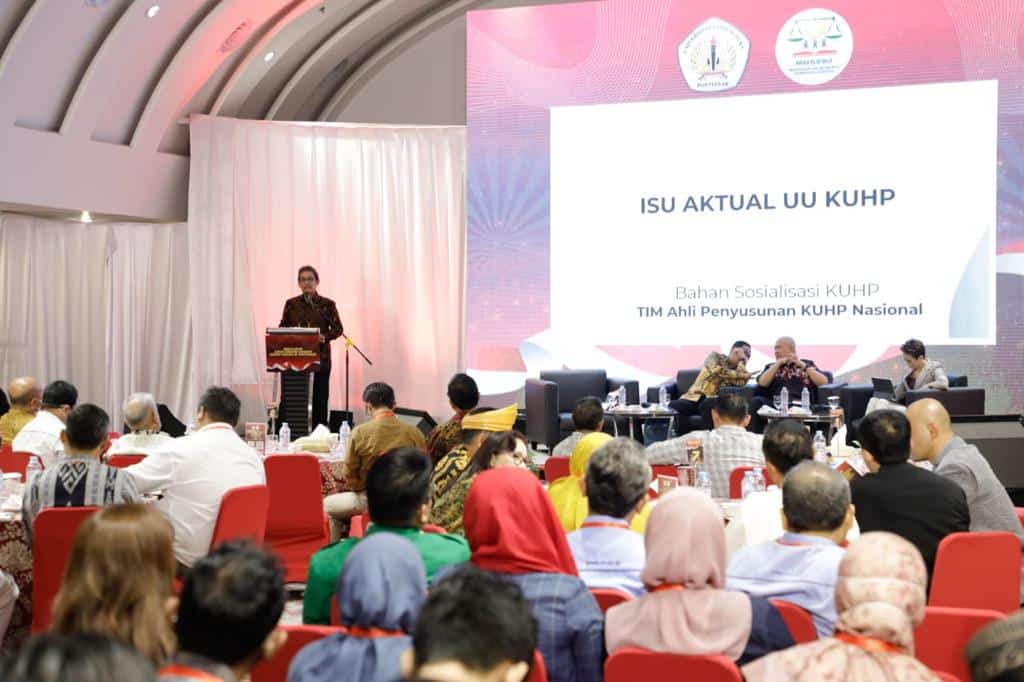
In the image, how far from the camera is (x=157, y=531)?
2.52 m

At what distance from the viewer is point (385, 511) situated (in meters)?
3.10

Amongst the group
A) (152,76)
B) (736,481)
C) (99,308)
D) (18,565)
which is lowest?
(18,565)

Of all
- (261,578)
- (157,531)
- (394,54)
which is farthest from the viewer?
(394,54)

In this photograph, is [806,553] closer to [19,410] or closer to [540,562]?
[540,562]

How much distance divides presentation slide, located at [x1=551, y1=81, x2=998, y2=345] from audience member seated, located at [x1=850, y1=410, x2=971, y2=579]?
7.14 m

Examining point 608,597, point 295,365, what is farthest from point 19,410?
point 608,597

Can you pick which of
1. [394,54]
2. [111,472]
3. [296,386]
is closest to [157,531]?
[111,472]

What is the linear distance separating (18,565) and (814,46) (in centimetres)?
845

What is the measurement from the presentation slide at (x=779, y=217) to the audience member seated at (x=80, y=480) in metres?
7.56

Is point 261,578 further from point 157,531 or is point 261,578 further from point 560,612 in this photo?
point 560,612

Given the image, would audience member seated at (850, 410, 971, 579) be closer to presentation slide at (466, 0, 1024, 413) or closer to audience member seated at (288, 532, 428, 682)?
audience member seated at (288, 532, 428, 682)

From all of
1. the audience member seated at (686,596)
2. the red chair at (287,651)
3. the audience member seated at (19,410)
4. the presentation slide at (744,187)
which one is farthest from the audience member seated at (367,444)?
the presentation slide at (744,187)

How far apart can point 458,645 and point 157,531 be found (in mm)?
994

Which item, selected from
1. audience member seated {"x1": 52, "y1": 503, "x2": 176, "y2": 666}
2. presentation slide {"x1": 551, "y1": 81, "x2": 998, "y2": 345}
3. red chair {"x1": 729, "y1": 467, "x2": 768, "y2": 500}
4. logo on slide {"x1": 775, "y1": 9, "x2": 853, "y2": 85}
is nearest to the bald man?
red chair {"x1": 729, "y1": 467, "x2": 768, "y2": 500}
